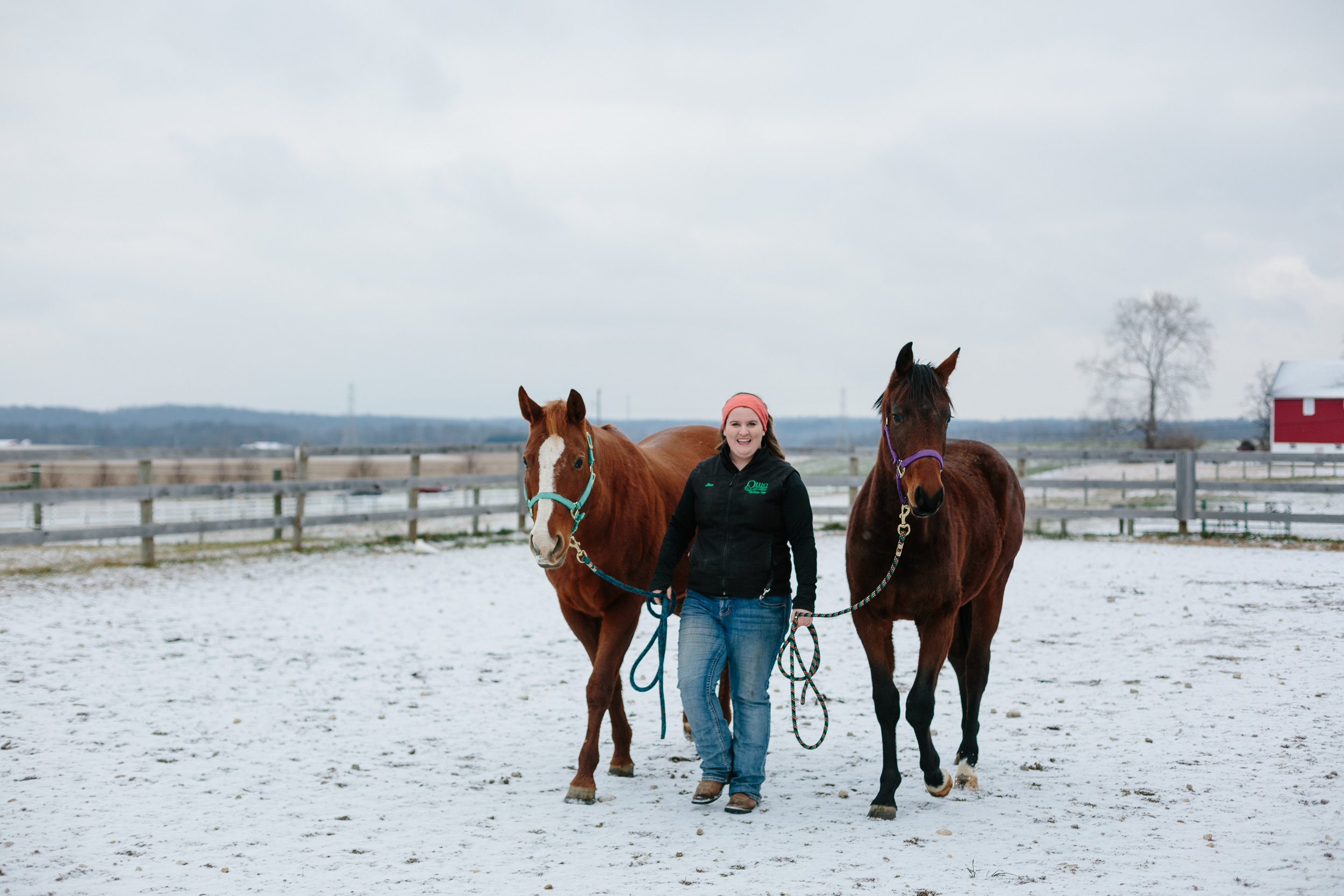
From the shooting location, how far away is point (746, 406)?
3803 mm

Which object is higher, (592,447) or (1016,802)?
(592,447)

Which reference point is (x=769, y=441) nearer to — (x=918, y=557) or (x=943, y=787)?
(x=918, y=557)

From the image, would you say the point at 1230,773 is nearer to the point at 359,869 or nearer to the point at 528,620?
the point at 359,869

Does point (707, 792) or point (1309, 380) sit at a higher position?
point (1309, 380)

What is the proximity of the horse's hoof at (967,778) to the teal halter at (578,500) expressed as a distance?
1.97 meters

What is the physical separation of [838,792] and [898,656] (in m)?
2.76

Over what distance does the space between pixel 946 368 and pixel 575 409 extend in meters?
1.55

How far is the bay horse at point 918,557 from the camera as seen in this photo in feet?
11.6

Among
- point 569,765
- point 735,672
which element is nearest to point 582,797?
point 569,765

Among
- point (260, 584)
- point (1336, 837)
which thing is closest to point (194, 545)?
point (260, 584)

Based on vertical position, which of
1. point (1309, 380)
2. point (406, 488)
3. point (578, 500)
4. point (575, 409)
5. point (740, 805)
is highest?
point (1309, 380)

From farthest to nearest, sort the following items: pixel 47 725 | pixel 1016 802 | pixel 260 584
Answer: pixel 260 584, pixel 47 725, pixel 1016 802

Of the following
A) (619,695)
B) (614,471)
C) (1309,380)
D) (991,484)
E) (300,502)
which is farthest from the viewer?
(1309,380)

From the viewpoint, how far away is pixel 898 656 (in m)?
6.56
